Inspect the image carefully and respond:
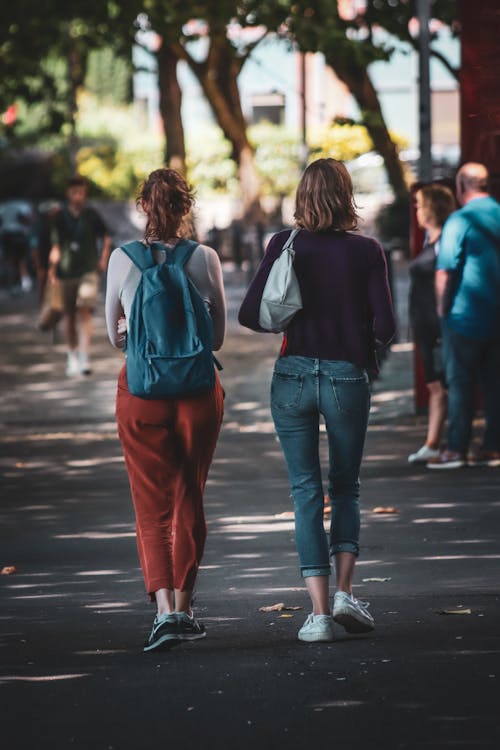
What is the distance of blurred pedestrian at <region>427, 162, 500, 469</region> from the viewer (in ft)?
33.6

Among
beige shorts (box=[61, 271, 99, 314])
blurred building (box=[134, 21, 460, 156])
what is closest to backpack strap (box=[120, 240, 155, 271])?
beige shorts (box=[61, 271, 99, 314])

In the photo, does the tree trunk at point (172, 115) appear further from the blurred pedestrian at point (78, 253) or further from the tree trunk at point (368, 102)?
the blurred pedestrian at point (78, 253)

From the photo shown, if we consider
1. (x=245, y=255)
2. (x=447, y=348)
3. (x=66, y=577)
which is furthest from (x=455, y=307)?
(x=245, y=255)

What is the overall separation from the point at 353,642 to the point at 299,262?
1.42 m

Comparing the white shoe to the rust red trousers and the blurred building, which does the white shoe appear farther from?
the blurred building

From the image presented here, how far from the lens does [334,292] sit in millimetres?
6359

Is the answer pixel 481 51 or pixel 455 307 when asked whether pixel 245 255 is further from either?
pixel 481 51

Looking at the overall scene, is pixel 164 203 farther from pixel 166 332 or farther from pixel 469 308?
pixel 469 308

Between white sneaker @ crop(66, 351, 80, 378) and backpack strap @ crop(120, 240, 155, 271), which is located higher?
backpack strap @ crop(120, 240, 155, 271)

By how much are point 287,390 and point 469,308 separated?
13.8 feet

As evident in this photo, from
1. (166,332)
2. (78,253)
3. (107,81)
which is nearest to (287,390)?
(166,332)

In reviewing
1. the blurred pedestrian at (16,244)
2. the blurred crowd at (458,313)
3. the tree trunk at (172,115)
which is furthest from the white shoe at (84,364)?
the tree trunk at (172,115)

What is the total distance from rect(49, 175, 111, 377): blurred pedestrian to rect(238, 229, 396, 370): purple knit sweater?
10.1m

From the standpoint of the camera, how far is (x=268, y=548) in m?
8.45
